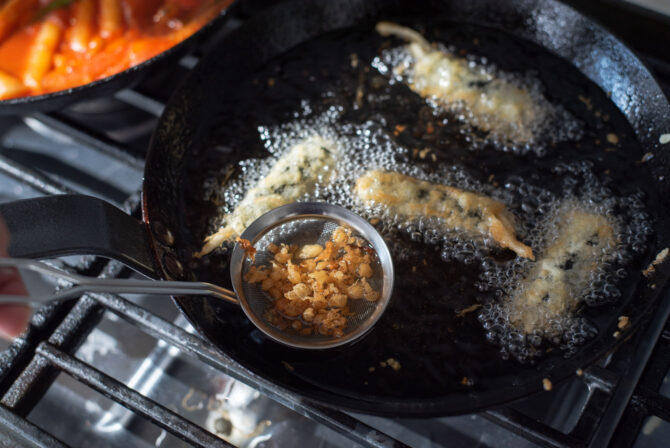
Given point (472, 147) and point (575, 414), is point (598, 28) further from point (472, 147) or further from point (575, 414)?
point (575, 414)

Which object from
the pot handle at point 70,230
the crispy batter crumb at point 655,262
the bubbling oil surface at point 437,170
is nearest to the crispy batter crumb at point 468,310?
the bubbling oil surface at point 437,170

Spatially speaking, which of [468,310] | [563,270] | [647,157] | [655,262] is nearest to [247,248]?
[468,310]

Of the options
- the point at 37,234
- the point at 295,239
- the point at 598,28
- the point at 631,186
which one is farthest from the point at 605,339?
the point at 37,234

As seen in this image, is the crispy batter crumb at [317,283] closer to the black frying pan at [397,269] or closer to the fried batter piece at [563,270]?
the black frying pan at [397,269]

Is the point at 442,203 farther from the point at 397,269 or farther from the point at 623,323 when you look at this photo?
the point at 623,323

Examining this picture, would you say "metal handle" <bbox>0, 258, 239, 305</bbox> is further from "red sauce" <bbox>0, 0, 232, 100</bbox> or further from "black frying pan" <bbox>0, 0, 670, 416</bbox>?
"red sauce" <bbox>0, 0, 232, 100</bbox>
